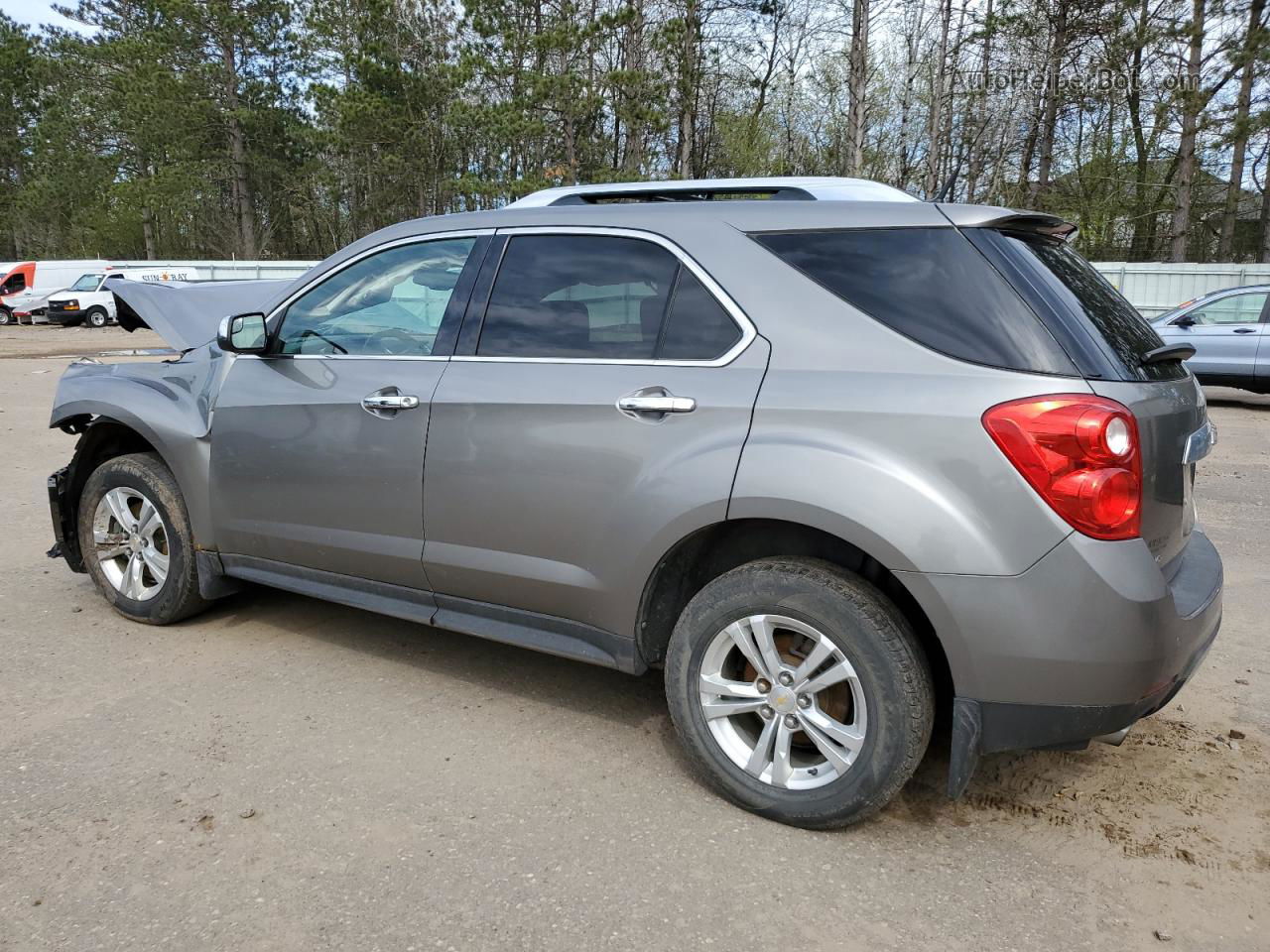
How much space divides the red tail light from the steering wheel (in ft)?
7.02

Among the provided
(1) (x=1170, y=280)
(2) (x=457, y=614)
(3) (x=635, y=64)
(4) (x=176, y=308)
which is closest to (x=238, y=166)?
(3) (x=635, y=64)

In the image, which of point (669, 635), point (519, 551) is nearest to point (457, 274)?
point (519, 551)

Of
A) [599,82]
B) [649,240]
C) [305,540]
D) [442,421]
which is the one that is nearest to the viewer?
[649,240]

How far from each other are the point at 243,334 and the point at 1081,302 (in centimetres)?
308

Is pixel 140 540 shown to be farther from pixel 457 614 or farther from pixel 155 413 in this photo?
pixel 457 614

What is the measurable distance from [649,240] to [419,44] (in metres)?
34.9

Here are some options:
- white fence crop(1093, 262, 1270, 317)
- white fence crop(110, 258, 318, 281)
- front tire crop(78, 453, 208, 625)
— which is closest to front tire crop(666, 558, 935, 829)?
front tire crop(78, 453, 208, 625)

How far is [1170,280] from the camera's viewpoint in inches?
896

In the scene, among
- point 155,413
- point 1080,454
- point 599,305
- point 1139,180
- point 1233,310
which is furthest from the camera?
point 1139,180

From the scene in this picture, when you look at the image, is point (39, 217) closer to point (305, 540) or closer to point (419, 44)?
point (419, 44)

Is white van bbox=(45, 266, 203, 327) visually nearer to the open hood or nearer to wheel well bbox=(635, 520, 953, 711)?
the open hood

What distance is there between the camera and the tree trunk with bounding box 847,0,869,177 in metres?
24.4

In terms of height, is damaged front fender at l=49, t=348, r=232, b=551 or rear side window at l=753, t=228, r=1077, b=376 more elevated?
rear side window at l=753, t=228, r=1077, b=376

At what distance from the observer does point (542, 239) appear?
3467mm
